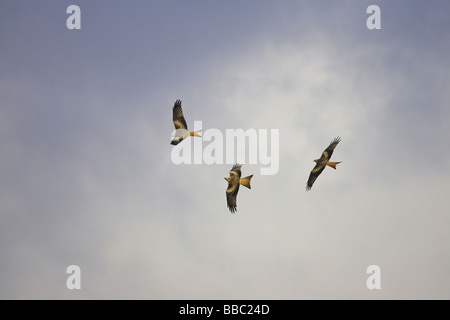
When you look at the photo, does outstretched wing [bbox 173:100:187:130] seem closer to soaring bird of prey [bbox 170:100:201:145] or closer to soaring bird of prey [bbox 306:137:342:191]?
soaring bird of prey [bbox 170:100:201:145]

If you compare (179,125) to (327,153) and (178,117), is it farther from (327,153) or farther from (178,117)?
(327,153)

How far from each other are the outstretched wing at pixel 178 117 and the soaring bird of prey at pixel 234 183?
4659 mm

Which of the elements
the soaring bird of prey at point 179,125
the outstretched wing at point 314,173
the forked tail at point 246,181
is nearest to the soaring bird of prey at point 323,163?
the outstretched wing at point 314,173

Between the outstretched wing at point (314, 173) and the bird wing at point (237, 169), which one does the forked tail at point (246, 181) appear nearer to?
the bird wing at point (237, 169)

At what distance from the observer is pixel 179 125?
2375cm

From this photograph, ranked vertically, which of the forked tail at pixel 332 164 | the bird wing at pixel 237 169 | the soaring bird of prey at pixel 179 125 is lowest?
the bird wing at pixel 237 169

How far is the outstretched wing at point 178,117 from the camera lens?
23.6m

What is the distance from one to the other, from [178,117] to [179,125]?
545mm

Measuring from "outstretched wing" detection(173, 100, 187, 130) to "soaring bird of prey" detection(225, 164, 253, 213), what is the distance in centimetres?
466

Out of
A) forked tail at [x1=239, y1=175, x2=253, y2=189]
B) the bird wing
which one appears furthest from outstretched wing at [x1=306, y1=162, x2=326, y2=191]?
the bird wing

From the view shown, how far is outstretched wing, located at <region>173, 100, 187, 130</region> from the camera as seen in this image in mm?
23625
